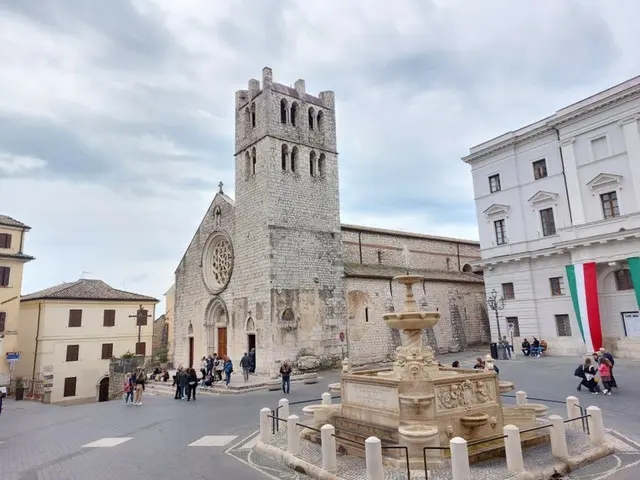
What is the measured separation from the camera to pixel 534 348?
25469mm

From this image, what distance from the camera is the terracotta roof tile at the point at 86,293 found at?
33.0 m

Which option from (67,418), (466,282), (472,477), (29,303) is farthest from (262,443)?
(29,303)

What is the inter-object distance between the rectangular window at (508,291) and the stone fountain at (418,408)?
64.5ft

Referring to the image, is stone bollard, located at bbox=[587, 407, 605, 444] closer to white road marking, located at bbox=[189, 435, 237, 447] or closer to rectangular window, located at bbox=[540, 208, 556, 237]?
white road marking, located at bbox=[189, 435, 237, 447]

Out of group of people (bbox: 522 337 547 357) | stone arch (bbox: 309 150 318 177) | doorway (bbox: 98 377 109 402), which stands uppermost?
stone arch (bbox: 309 150 318 177)

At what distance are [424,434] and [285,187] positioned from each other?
20.0 metres

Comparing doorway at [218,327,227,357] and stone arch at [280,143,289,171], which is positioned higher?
stone arch at [280,143,289,171]

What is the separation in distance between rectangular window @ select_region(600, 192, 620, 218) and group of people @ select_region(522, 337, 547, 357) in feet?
27.2

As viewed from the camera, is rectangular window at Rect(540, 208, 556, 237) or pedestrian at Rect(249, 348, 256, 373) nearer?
pedestrian at Rect(249, 348, 256, 373)

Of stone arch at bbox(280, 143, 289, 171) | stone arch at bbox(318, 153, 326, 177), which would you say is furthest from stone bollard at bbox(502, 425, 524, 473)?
stone arch at bbox(318, 153, 326, 177)

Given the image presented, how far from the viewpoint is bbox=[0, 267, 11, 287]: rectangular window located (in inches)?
1113

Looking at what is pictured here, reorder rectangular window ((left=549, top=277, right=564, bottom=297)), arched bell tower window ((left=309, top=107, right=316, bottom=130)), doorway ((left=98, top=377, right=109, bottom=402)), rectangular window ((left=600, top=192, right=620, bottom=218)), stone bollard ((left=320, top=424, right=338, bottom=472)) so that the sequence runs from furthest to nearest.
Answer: doorway ((left=98, top=377, right=109, bottom=402)) < arched bell tower window ((left=309, top=107, right=316, bottom=130)) < rectangular window ((left=549, top=277, right=564, bottom=297)) < rectangular window ((left=600, top=192, right=620, bottom=218)) < stone bollard ((left=320, top=424, right=338, bottom=472))

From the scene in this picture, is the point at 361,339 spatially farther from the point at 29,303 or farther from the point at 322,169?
the point at 29,303

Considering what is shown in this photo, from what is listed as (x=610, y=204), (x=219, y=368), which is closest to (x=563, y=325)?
(x=610, y=204)
